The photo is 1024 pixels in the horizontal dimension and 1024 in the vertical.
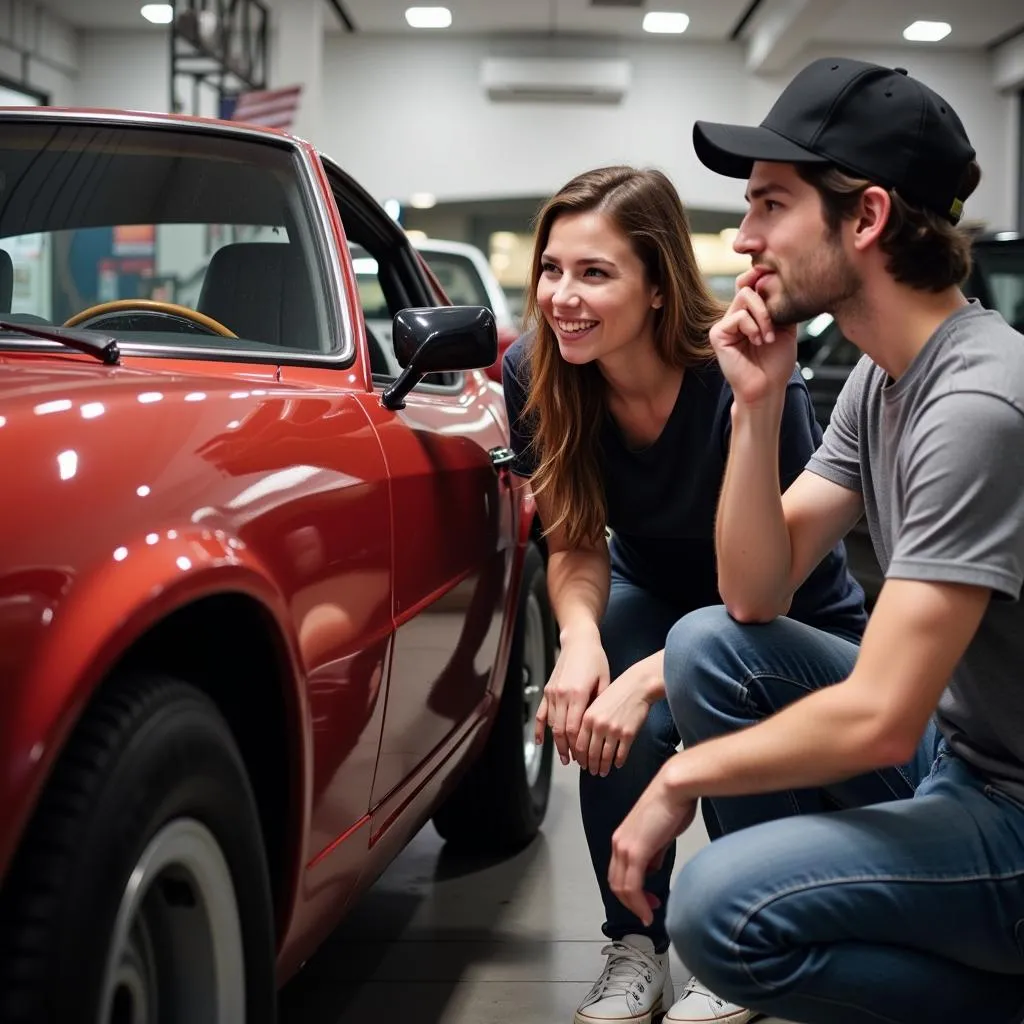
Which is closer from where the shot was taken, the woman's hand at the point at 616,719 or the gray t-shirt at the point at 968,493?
the gray t-shirt at the point at 968,493

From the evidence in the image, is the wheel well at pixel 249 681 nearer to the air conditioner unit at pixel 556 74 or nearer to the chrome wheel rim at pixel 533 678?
the chrome wheel rim at pixel 533 678

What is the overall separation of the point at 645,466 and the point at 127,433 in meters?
1.24

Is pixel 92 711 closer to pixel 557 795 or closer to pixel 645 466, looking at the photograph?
pixel 645 466

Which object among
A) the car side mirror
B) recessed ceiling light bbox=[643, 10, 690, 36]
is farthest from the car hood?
recessed ceiling light bbox=[643, 10, 690, 36]

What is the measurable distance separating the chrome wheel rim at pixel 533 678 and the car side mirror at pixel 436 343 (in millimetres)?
1001

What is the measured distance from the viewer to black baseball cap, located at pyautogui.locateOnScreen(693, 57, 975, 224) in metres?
1.58

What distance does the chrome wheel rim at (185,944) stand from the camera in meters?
1.31

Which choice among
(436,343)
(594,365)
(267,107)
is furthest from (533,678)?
(267,107)

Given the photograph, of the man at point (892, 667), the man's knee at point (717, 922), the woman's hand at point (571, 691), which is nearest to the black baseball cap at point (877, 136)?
the man at point (892, 667)

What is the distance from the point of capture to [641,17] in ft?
47.6

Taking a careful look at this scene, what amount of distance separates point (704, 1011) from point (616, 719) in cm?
51

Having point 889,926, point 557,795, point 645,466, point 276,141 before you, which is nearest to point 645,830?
point 889,926

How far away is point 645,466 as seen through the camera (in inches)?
95.6

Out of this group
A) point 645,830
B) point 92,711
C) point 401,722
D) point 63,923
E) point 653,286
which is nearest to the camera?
point 63,923
